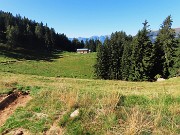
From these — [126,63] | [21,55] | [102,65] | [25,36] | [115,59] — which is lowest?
[102,65]

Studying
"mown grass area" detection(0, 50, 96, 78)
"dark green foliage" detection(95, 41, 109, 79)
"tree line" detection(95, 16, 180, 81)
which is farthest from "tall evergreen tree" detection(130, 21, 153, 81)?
"mown grass area" detection(0, 50, 96, 78)

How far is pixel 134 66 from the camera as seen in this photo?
57625 millimetres

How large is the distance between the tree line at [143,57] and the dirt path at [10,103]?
46.8 m

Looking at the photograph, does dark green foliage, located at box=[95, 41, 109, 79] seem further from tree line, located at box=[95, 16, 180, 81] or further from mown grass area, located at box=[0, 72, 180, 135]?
mown grass area, located at box=[0, 72, 180, 135]

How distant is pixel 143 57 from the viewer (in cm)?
5644

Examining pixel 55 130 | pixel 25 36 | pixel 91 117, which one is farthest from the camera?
pixel 25 36

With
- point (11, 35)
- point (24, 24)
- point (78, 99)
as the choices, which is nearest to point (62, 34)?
point (24, 24)

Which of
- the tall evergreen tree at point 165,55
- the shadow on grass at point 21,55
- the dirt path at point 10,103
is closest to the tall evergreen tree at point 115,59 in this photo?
the tall evergreen tree at point 165,55

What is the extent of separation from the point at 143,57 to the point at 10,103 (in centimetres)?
4847

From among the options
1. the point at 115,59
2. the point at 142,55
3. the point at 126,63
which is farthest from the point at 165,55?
→ the point at 115,59

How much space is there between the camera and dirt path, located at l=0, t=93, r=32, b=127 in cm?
953

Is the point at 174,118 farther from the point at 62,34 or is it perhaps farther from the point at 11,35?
the point at 62,34

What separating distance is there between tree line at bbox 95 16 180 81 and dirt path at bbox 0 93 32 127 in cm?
4685

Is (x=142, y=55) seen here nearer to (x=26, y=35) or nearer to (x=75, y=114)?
(x=75, y=114)
